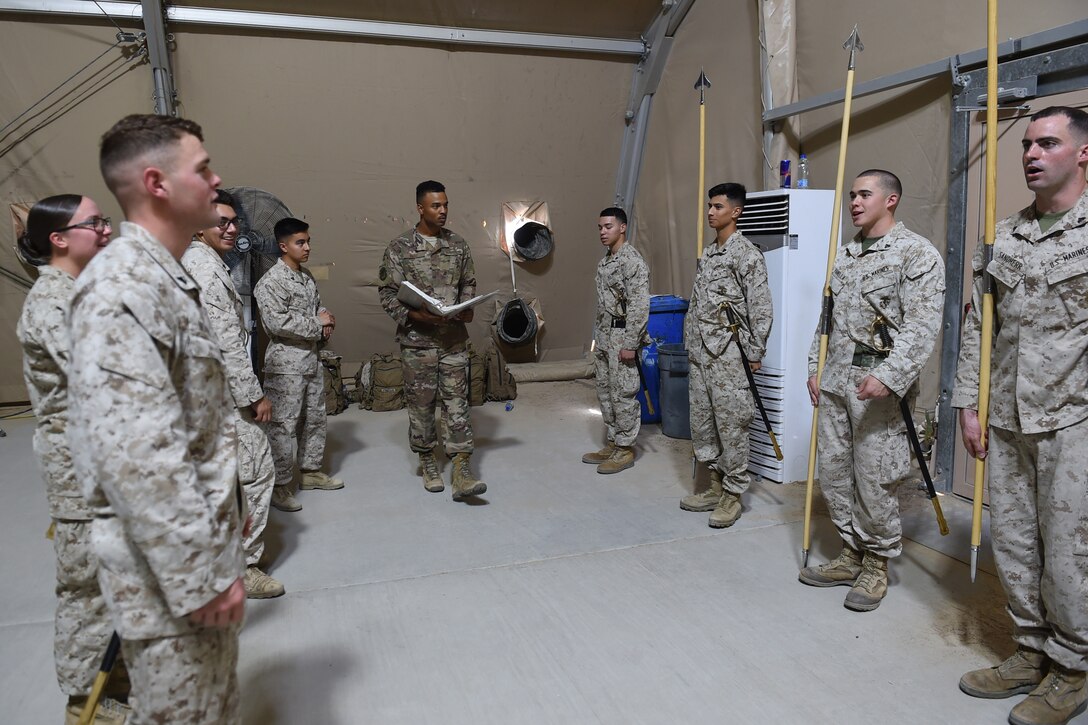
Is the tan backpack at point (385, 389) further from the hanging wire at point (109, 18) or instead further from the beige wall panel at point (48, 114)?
the hanging wire at point (109, 18)

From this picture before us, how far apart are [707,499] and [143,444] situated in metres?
3.03

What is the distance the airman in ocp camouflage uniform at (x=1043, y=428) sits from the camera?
A: 1926mm

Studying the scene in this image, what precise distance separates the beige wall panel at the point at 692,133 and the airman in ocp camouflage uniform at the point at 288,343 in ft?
9.90

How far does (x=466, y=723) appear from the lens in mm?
2004

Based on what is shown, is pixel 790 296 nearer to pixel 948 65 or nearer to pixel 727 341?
pixel 727 341

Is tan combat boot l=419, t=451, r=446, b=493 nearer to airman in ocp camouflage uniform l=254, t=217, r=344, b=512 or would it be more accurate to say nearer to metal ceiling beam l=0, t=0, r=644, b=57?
airman in ocp camouflage uniform l=254, t=217, r=344, b=512

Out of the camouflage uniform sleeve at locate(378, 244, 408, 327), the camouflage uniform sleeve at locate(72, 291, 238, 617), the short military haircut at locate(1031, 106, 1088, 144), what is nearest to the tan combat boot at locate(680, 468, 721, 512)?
Answer: the camouflage uniform sleeve at locate(378, 244, 408, 327)

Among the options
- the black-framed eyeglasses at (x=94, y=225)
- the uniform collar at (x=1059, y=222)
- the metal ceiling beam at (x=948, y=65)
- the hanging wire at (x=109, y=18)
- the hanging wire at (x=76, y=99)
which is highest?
the hanging wire at (x=109, y=18)

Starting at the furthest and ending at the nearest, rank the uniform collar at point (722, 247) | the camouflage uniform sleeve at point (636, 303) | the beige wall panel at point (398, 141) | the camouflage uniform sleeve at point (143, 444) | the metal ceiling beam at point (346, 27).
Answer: the beige wall panel at point (398, 141) < the metal ceiling beam at point (346, 27) < the camouflage uniform sleeve at point (636, 303) < the uniform collar at point (722, 247) < the camouflage uniform sleeve at point (143, 444)

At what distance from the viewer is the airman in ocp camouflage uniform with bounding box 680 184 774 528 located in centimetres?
342

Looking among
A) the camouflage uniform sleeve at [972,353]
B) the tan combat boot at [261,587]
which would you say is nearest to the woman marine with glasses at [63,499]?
the tan combat boot at [261,587]

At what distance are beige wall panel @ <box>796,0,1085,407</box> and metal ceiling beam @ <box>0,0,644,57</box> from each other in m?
2.44

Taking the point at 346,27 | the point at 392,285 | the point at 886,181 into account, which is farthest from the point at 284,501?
the point at 346,27

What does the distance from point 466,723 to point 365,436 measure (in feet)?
11.3
